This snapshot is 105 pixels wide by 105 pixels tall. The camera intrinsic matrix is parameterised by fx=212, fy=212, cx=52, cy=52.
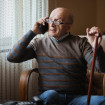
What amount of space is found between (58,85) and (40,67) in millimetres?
213

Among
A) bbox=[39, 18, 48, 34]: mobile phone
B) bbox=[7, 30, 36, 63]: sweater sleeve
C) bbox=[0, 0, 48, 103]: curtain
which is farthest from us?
bbox=[0, 0, 48, 103]: curtain

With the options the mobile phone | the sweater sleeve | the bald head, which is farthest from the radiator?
the bald head

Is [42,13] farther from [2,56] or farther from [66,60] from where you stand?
[66,60]

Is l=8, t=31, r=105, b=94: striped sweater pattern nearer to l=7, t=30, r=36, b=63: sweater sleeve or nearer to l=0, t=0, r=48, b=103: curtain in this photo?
l=7, t=30, r=36, b=63: sweater sleeve

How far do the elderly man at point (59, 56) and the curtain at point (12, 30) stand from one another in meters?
0.36

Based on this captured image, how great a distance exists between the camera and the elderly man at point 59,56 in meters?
1.64

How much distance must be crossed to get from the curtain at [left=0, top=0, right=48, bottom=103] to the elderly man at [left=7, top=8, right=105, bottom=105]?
1.19 ft

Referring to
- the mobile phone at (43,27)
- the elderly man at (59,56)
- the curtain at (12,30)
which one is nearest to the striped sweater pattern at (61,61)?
the elderly man at (59,56)

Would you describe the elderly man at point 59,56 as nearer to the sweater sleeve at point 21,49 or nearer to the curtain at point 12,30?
the sweater sleeve at point 21,49

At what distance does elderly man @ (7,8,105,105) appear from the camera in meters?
1.64

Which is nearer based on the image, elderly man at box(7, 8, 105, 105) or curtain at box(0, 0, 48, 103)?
elderly man at box(7, 8, 105, 105)

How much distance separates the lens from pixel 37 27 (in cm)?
170

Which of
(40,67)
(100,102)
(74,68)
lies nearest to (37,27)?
(40,67)

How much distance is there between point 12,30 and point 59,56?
61 cm
